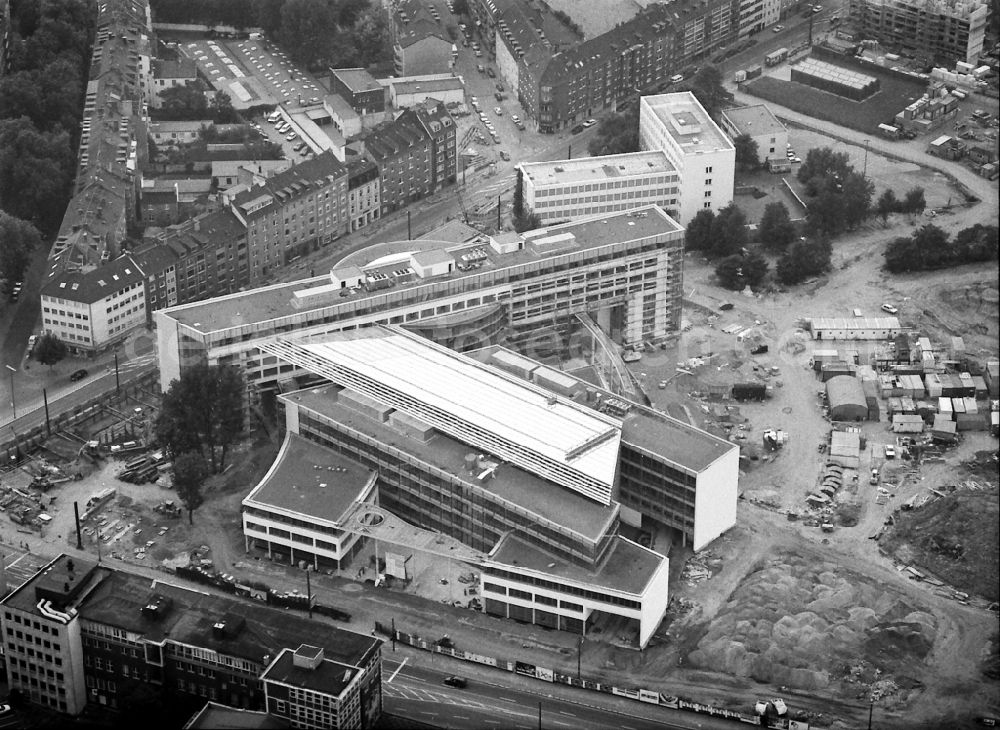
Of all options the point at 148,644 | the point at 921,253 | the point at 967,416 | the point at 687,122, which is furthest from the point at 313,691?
the point at 687,122

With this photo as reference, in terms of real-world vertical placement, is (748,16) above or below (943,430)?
above

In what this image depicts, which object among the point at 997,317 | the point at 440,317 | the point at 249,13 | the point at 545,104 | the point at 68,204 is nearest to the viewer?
the point at 440,317

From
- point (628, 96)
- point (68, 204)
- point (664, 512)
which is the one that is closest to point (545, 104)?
point (628, 96)

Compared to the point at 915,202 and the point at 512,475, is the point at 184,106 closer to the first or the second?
the point at 915,202

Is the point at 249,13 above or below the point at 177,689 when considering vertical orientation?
above

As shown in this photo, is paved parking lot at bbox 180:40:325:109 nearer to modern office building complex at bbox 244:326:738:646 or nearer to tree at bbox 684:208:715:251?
tree at bbox 684:208:715:251

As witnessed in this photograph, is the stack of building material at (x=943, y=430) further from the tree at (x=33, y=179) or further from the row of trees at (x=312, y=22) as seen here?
the row of trees at (x=312, y=22)

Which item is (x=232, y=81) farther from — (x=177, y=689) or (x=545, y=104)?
Answer: (x=177, y=689)

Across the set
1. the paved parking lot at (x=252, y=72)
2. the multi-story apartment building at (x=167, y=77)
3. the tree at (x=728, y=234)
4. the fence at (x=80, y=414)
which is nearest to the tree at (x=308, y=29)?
the paved parking lot at (x=252, y=72)
